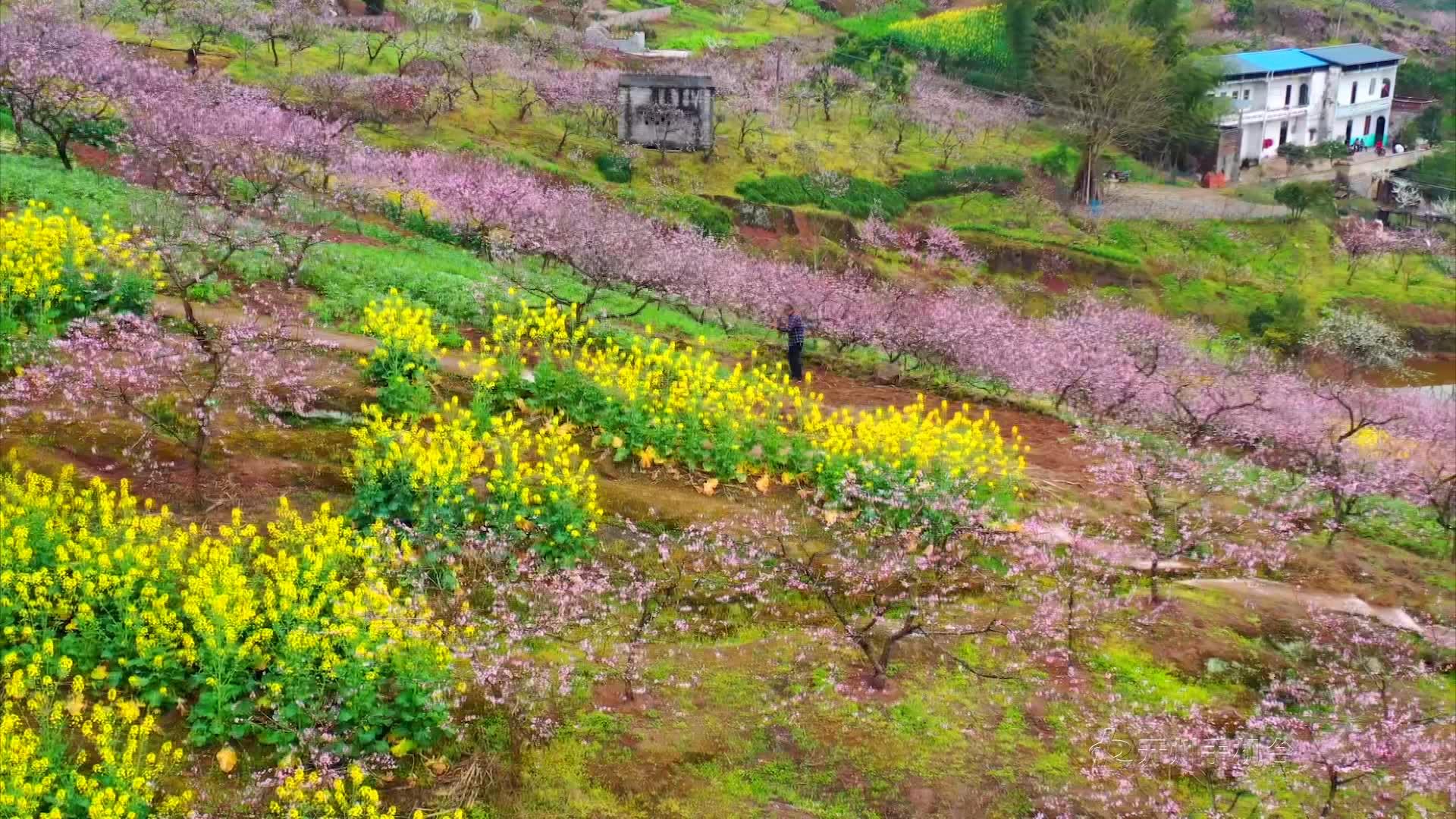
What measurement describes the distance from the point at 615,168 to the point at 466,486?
3909cm

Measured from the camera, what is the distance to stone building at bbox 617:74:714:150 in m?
53.3

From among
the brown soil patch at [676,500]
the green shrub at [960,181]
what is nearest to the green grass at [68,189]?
the brown soil patch at [676,500]

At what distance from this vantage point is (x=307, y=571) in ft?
35.0

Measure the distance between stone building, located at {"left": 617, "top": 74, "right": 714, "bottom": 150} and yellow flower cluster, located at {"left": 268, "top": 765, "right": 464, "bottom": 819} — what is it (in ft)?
157

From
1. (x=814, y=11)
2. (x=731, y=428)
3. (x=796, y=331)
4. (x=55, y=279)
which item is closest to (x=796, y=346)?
(x=796, y=331)

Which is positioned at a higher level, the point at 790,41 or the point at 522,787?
the point at 790,41

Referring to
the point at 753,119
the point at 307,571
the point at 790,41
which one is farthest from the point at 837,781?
the point at 790,41

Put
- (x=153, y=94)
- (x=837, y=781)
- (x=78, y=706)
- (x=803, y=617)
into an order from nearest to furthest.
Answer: (x=78, y=706), (x=837, y=781), (x=803, y=617), (x=153, y=94)

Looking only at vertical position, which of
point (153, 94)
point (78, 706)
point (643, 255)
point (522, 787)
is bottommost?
point (522, 787)

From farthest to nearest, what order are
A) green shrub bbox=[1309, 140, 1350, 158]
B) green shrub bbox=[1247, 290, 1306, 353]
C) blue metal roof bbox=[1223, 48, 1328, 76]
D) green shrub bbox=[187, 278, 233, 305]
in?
blue metal roof bbox=[1223, 48, 1328, 76] → green shrub bbox=[1309, 140, 1350, 158] → green shrub bbox=[1247, 290, 1306, 353] → green shrub bbox=[187, 278, 233, 305]

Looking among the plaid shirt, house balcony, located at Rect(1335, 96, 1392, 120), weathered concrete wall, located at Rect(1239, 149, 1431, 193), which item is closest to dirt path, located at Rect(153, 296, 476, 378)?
the plaid shirt

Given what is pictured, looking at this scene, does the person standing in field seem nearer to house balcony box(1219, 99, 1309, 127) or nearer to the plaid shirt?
the plaid shirt

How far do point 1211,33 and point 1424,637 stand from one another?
86.4m

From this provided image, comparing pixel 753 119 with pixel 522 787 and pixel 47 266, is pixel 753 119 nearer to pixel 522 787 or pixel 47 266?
pixel 47 266
